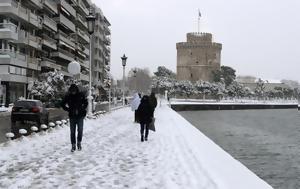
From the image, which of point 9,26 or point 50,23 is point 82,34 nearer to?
point 50,23

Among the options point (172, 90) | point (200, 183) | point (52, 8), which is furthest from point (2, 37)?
point (172, 90)

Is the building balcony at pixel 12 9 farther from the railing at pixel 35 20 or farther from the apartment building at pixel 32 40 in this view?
the railing at pixel 35 20

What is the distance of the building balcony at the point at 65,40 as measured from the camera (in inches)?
2871

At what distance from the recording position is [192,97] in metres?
121

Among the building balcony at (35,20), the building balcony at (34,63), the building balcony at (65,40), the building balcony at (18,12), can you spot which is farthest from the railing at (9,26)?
the building balcony at (65,40)

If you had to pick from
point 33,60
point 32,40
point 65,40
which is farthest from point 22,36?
point 65,40

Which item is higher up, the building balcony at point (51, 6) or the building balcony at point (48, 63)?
the building balcony at point (51, 6)

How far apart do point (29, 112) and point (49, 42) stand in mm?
44455

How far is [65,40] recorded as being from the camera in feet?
253

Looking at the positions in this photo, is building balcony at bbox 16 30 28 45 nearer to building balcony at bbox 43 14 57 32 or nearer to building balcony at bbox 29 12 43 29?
building balcony at bbox 29 12 43 29

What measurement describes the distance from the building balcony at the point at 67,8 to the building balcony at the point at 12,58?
62.0 feet

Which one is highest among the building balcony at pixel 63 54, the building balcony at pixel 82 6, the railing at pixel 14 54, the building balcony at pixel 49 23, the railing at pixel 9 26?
the building balcony at pixel 82 6

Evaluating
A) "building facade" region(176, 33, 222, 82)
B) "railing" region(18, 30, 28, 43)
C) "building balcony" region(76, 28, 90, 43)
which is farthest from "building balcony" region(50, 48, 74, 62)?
"building facade" region(176, 33, 222, 82)

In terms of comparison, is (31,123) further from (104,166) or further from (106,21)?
(106,21)
